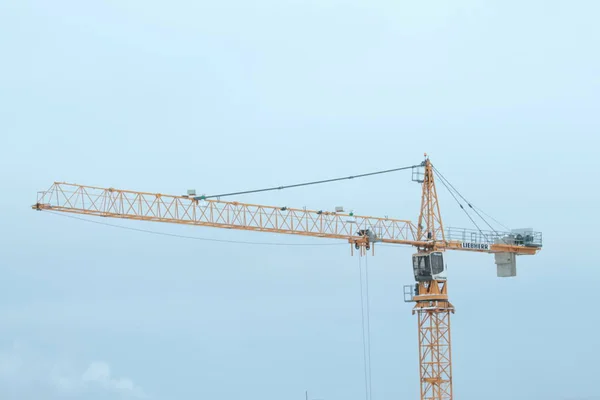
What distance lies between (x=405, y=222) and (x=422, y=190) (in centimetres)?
523

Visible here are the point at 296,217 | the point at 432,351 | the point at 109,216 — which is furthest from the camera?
the point at 432,351

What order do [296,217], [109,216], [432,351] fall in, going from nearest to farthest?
[109,216], [296,217], [432,351]

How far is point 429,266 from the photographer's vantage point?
5202 inches

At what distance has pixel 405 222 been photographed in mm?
132500

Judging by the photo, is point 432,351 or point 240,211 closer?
point 240,211

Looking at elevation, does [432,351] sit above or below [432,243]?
below

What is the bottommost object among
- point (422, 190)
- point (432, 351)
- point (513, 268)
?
point (432, 351)

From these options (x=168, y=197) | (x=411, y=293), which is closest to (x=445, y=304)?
(x=411, y=293)

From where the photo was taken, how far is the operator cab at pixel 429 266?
5187 inches

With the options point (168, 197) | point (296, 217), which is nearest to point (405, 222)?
point (296, 217)

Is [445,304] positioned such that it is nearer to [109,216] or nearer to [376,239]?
[376,239]

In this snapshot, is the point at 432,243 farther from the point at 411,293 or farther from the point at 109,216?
the point at 109,216

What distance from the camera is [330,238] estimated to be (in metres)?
127

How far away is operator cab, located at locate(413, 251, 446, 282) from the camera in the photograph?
432ft
